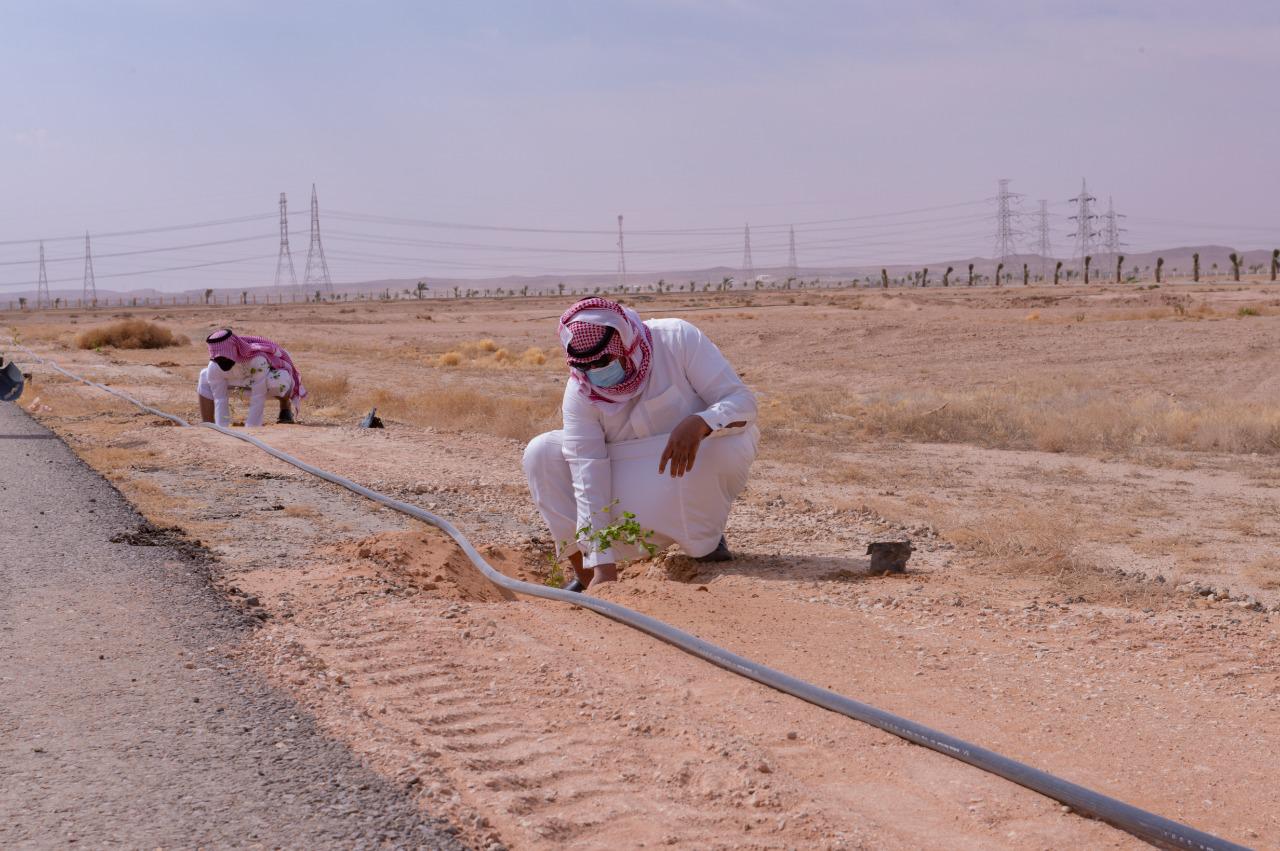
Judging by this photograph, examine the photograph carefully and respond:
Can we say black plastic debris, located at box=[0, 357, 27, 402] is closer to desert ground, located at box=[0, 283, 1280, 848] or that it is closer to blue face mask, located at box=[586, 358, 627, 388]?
desert ground, located at box=[0, 283, 1280, 848]

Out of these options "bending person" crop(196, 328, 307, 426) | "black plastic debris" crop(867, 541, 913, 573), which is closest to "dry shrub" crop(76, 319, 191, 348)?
"bending person" crop(196, 328, 307, 426)

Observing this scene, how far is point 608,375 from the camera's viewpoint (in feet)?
20.7

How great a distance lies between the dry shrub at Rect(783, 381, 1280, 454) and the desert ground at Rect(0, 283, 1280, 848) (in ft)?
0.26

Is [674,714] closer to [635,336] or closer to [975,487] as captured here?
[635,336]

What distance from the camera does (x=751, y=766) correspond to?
3680 mm

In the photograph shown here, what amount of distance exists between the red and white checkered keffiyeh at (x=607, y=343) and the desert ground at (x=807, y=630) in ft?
3.32

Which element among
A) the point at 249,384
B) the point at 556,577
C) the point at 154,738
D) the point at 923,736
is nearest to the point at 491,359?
the point at 249,384

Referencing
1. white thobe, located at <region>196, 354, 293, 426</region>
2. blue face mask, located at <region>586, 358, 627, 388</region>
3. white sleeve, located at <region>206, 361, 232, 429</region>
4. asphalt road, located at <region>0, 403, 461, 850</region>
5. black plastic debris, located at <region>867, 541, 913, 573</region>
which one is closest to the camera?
asphalt road, located at <region>0, 403, 461, 850</region>

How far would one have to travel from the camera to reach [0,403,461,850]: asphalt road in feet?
10.8

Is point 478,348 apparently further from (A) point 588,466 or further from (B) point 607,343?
(B) point 607,343

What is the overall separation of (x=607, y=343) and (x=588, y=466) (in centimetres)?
72

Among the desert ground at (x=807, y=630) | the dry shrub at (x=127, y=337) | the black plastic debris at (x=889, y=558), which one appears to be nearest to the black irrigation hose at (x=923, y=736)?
the desert ground at (x=807, y=630)

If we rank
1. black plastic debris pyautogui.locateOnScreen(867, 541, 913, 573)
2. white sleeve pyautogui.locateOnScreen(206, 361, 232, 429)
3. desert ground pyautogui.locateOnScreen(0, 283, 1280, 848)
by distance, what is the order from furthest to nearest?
white sleeve pyautogui.locateOnScreen(206, 361, 232, 429) < black plastic debris pyautogui.locateOnScreen(867, 541, 913, 573) < desert ground pyautogui.locateOnScreen(0, 283, 1280, 848)

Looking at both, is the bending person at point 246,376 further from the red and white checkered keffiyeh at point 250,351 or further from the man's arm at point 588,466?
the man's arm at point 588,466
